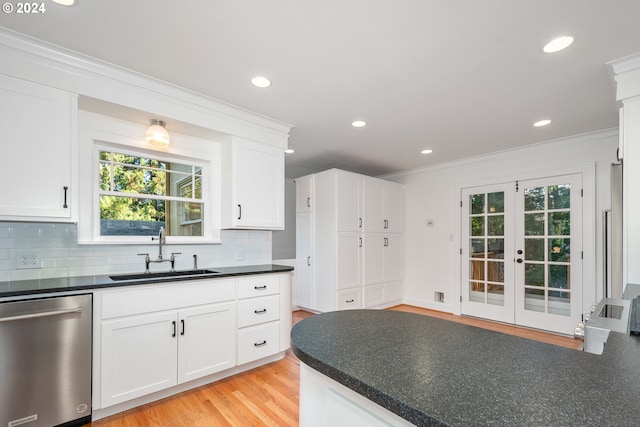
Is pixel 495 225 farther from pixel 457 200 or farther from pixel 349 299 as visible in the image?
pixel 349 299

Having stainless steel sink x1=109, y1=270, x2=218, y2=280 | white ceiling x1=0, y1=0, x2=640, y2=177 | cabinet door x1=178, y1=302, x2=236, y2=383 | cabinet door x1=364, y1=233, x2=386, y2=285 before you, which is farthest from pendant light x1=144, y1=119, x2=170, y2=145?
cabinet door x1=364, y1=233, x2=386, y2=285

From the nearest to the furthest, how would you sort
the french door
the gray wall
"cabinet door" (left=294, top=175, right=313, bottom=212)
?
1. the french door
2. "cabinet door" (left=294, top=175, right=313, bottom=212)
3. the gray wall

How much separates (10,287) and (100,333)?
1.85ft

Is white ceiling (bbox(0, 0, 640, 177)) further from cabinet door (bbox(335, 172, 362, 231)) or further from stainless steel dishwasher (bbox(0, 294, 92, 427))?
stainless steel dishwasher (bbox(0, 294, 92, 427))

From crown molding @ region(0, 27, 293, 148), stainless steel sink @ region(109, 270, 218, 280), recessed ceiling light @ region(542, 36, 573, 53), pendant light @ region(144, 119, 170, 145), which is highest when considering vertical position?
recessed ceiling light @ region(542, 36, 573, 53)

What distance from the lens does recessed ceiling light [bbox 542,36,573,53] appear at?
1851 mm

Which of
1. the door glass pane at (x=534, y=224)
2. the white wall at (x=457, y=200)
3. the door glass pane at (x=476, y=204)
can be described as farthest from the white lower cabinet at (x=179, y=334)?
the door glass pane at (x=534, y=224)

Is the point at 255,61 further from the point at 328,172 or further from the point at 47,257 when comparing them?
the point at 328,172

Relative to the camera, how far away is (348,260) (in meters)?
4.58

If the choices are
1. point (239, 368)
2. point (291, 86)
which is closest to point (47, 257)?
point (239, 368)

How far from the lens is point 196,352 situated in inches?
96.5

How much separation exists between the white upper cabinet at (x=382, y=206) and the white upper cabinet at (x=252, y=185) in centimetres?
197

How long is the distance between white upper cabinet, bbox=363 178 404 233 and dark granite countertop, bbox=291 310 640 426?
3766 mm

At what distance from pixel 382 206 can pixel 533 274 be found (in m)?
2.23
